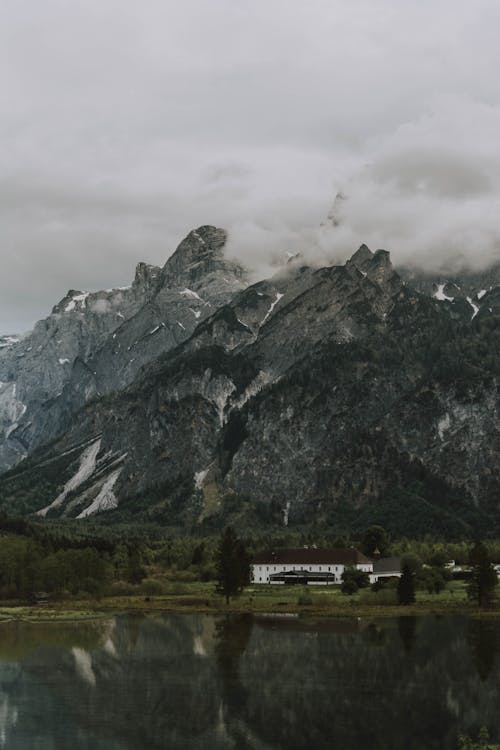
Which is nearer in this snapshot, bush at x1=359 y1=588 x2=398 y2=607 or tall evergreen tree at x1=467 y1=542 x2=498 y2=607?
tall evergreen tree at x1=467 y1=542 x2=498 y2=607

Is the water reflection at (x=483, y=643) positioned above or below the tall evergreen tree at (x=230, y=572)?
below

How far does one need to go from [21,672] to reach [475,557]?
9222cm

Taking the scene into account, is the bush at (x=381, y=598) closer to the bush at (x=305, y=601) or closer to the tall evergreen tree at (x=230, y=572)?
the bush at (x=305, y=601)

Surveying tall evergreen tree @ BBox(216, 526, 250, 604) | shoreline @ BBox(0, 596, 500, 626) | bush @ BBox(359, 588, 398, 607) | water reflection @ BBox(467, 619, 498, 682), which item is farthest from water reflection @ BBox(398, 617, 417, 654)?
tall evergreen tree @ BBox(216, 526, 250, 604)

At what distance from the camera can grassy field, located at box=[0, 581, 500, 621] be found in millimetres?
154125

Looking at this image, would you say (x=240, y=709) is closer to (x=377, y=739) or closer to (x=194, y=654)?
(x=377, y=739)

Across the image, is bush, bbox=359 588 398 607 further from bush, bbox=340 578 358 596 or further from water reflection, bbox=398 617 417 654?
water reflection, bbox=398 617 417 654

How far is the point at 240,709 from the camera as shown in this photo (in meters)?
77.8

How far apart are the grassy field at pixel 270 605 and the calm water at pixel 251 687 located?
→ 2013 centimetres

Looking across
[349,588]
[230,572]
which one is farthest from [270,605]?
[349,588]

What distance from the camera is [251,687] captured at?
285 feet

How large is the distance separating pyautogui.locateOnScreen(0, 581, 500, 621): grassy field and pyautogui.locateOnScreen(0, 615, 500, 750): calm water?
20.1 metres

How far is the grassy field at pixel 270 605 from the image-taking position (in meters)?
154

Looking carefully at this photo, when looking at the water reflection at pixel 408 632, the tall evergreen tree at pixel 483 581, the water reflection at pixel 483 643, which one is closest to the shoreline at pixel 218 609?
the tall evergreen tree at pixel 483 581
